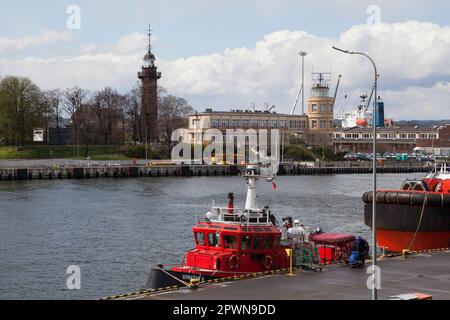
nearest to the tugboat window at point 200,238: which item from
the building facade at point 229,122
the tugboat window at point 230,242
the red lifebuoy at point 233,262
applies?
the tugboat window at point 230,242

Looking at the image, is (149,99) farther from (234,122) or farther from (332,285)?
(332,285)

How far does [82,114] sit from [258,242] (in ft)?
493

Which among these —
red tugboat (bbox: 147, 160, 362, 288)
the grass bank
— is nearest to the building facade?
the grass bank

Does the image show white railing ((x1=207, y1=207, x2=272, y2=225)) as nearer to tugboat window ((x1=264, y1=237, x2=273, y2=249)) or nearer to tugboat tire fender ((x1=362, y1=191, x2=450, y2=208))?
tugboat window ((x1=264, y1=237, x2=273, y2=249))

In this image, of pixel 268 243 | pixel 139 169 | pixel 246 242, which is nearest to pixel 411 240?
pixel 268 243

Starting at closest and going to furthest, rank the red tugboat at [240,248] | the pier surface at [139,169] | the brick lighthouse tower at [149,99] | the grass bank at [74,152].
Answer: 1. the red tugboat at [240,248]
2. the pier surface at [139,169]
3. the grass bank at [74,152]
4. the brick lighthouse tower at [149,99]

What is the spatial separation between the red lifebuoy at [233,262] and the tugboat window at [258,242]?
112 cm

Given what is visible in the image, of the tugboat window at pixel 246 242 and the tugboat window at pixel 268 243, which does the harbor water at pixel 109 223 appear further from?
the tugboat window at pixel 268 243

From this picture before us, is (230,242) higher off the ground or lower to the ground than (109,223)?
higher

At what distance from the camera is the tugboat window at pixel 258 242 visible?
3578cm

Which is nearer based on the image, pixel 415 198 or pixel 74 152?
pixel 415 198

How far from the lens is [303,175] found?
15950cm

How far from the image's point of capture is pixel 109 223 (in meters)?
70.2
